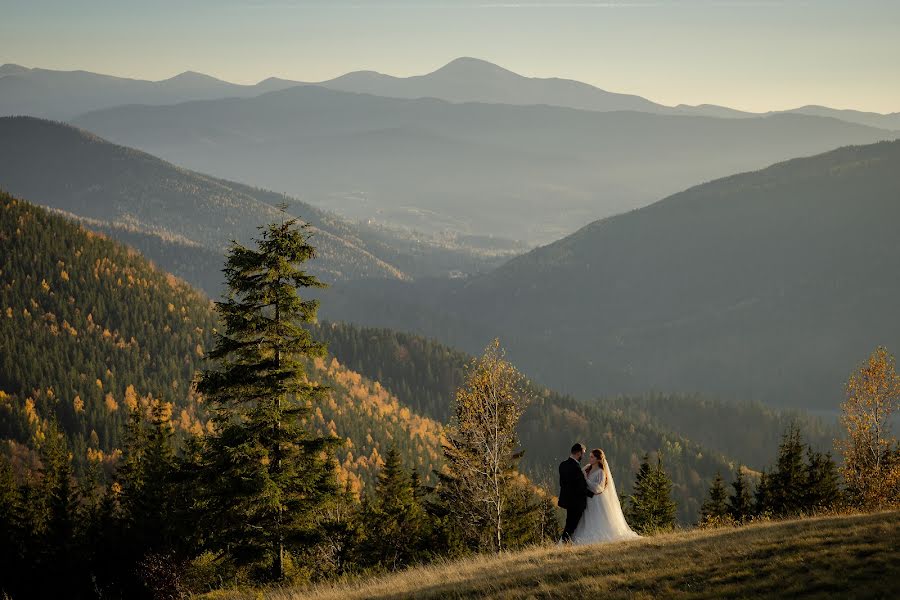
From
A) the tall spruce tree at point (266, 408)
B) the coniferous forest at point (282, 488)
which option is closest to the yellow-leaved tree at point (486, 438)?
the coniferous forest at point (282, 488)

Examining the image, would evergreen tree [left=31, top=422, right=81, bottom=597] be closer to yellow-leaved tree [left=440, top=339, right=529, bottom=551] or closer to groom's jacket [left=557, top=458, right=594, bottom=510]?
yellow-leaved tree [left=440, top=339, right=529, bottom=551]

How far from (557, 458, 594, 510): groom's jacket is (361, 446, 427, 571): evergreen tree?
24.5 metres

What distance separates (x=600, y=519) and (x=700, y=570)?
787 cm

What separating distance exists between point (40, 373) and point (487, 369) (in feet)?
443

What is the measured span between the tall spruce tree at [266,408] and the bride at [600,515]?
946 centimetres

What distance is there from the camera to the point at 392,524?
49.3 metres

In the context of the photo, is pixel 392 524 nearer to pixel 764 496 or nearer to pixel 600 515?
pixel 600 515

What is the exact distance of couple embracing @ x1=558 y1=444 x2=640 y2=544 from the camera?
2444 centimetres

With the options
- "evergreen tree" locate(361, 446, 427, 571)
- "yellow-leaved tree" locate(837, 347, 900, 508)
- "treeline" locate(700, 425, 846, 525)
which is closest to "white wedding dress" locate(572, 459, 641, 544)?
"evergreen tree" locate(361, 446, 427, 571)

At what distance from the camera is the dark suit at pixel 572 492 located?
79.8 ft

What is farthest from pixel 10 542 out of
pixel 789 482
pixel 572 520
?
pixel 789 482

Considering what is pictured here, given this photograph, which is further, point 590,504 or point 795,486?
point 795,486

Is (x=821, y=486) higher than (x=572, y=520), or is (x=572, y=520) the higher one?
(x=572, y=520)

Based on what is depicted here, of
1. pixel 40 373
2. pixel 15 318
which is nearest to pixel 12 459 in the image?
pixel 40 373
